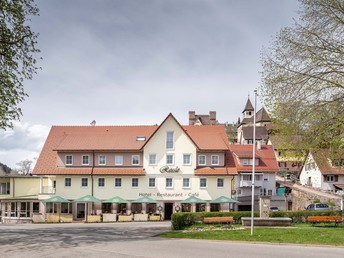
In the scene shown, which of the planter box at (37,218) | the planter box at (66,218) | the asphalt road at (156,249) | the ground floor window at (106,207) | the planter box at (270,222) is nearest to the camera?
the asphalt road at (156,249)

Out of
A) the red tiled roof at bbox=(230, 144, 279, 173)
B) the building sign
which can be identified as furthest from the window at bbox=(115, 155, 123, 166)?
the red tiled roof at bbox=(230, 144, 279, 173)

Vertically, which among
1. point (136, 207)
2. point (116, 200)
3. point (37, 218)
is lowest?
point (37, 218)

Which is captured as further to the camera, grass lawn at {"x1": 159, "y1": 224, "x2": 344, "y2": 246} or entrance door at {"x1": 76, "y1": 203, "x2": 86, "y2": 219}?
entrance door at {"x1": 76, "y1": 203, "x2": 86, "y2": 219}

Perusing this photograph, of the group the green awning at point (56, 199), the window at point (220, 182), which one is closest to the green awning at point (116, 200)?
the green awning at point (56, 199)

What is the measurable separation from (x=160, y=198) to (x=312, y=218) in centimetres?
2208

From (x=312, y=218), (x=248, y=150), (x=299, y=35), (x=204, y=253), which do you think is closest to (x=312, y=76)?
(x=299, y=35)

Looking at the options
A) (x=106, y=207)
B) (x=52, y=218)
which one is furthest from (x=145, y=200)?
(x=52, y=218)

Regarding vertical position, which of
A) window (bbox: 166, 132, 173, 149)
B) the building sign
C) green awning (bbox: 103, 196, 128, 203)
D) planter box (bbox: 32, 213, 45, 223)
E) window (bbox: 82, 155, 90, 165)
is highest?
window (bbox: 166, 132, 173, 149)

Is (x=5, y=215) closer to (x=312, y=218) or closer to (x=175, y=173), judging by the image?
(x=175, y=173)

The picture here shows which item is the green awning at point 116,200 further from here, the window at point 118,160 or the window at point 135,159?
the window at point 135,159

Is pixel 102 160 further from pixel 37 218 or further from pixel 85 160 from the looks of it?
pixel 37 218

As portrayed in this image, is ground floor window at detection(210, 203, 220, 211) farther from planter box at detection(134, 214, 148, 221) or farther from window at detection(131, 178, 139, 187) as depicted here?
window at detection(131, 178, 139, 187)

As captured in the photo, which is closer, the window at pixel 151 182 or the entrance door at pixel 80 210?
the entrance door at pixel 80 210

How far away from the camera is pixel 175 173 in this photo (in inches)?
1957
